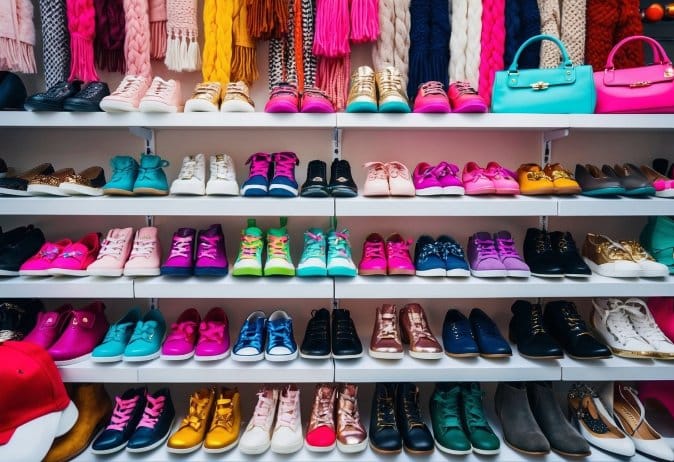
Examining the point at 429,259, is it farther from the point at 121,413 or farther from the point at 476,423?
→ the point at 121,413

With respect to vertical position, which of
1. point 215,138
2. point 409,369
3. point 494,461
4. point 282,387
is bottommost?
point 494,461

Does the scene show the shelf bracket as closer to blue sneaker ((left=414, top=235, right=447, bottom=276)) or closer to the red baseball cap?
the red baseball cap

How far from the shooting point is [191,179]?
161 cm

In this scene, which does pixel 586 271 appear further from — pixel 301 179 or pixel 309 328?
pixel 301 179

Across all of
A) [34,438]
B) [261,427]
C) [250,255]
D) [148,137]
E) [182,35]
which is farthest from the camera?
[148,137]

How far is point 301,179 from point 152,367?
0.99 m

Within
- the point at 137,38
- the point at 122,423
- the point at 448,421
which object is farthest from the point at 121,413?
the point at 137,38

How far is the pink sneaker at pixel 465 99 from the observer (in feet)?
5.05

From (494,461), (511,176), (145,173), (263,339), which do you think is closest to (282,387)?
(263,339)

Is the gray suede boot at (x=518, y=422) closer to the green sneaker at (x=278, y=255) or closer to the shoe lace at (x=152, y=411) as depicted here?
the green sneaker at (x=278, y=255)

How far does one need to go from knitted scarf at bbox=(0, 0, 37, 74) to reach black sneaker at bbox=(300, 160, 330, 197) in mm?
1226

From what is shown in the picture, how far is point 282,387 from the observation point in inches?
66.2

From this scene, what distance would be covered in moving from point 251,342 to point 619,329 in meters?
1.44

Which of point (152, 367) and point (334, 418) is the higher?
point (152, 367)
